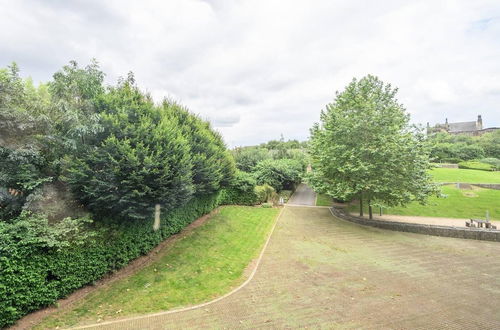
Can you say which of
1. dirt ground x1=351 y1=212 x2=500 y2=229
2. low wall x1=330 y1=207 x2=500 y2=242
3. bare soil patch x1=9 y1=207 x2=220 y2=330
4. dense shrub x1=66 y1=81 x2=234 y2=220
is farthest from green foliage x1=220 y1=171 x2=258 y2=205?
dense shrub x1=66 y1=81 x2=234 y2=220

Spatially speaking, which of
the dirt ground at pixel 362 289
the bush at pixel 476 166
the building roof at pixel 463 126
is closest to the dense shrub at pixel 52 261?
the dirt ground at pixel 362 289

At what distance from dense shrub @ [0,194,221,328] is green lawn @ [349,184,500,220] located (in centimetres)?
2121

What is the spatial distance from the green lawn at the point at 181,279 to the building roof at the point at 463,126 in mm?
107320

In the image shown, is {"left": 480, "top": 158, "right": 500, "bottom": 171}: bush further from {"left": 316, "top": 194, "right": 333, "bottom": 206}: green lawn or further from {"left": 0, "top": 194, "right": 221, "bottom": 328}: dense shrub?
{"left": 0, "top": 194, "right": 221, "bottom": 328}: dense shrub

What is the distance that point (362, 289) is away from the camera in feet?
29.7

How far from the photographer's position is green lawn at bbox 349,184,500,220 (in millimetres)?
20734

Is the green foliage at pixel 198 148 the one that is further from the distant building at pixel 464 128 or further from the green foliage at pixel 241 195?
the distant building at pixel 464 128

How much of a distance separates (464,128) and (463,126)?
114 cm

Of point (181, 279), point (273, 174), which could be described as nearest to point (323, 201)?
point (273, 174)

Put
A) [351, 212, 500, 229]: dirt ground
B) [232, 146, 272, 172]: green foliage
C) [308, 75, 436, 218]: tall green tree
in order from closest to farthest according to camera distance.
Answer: [308, 75, 436, 218]: tall green tree → [351, 212, 500, 229]: dirt ground → [232, 146, 272, 172]: green foliage

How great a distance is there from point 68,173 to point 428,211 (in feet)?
91.5

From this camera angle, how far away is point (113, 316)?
7.55m

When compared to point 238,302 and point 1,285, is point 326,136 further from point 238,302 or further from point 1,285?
point 1,285

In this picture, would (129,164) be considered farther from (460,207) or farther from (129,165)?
(460,207)
